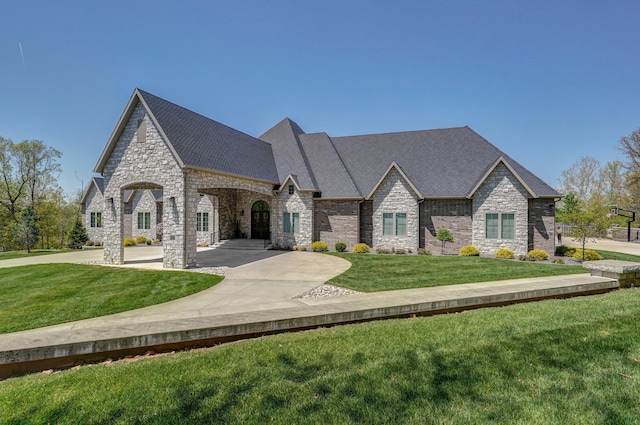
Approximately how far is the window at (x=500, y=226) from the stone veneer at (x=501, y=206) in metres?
0.18

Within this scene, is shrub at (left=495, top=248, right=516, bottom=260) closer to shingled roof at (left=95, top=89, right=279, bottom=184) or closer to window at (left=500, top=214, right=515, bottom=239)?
window at (left=500, top=214, right=515, bottom=239)

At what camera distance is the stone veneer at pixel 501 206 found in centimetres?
1747

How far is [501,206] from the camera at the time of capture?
17891 mm

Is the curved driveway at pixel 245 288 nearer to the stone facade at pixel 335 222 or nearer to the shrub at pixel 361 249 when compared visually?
the shrub at pixel 361 249

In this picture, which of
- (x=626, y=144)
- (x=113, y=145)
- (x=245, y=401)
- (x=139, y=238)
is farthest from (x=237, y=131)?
(x=626, y=144)

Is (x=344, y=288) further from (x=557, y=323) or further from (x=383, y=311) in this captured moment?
(x=557, y=323)

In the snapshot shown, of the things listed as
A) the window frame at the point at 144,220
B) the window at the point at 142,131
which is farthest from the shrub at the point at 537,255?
the window frame at the point at 144,220

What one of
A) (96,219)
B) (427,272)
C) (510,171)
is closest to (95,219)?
(96,219)

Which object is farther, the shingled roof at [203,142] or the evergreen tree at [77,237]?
the evergreen tree at [77,237]

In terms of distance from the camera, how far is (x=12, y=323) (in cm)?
683

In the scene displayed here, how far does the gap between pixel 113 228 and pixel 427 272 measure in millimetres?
15485

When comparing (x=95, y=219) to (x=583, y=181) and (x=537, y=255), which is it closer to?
(x=537, y=255)

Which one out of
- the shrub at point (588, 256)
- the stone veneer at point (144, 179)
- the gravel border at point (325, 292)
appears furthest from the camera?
the shrub at point (588, 256)

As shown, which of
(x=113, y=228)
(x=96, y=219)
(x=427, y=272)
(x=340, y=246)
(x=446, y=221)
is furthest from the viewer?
(x=96, y=219)
